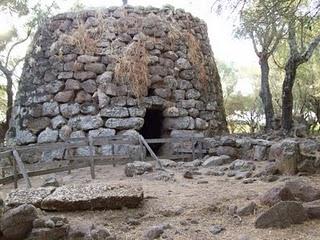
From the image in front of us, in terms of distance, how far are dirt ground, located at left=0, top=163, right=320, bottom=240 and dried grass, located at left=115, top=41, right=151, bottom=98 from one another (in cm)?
477

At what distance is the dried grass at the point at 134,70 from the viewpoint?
35.4 ft

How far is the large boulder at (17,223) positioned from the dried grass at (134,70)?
7166mm

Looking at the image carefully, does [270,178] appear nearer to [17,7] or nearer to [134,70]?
[134,70]

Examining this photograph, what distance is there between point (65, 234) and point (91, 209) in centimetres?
93

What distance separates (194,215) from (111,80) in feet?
21.8

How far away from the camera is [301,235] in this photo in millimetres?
3838

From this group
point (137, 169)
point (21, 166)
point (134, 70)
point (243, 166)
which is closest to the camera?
point (21, 166)

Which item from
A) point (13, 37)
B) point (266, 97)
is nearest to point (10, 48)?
point (13, 37)

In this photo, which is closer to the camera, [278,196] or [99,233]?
[99,233]

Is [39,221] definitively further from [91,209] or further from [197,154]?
[197,154]

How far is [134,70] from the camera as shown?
429 inches

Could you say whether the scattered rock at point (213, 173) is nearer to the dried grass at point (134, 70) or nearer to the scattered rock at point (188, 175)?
the scattered rock at point (188, 175)

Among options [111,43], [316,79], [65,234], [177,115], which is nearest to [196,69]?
[177,115]

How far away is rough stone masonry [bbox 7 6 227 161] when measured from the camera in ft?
34.9
